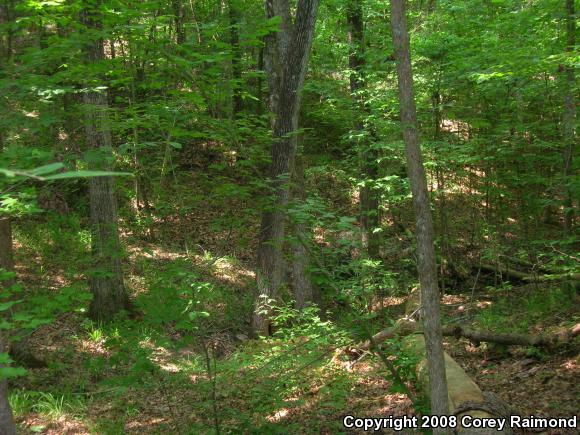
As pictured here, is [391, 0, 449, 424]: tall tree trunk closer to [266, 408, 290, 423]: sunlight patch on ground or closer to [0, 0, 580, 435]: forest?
[0, 0, 580, 435]: forest

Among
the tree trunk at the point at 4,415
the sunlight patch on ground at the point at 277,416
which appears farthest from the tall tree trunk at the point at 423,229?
the tree trunk at the point at 4,415

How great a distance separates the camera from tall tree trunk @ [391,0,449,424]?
4.31 metres

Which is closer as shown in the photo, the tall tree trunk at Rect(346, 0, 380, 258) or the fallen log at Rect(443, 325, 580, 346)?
the fallen log at Rect(443, 325, 580, 346)

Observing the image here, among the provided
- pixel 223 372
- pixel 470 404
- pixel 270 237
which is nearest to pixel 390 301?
pixel 270 237

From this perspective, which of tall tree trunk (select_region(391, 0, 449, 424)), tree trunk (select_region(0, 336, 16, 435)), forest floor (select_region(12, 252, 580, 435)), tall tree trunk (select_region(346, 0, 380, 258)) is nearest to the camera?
tree trunk (select_region(0, 336, 16, 435))

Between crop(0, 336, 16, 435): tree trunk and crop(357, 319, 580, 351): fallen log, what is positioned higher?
crop(0, 336, 16, 435): tree trunk

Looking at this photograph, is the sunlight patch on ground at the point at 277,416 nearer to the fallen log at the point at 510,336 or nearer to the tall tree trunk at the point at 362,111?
the fallen log at the point at 510,336

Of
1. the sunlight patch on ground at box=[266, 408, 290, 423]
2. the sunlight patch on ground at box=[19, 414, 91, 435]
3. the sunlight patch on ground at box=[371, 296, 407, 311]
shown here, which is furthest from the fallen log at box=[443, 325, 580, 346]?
the sunlight patch on ground at box=[19, 414, 91, 435]

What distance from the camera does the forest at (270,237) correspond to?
4.05 m

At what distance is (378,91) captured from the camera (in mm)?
10297

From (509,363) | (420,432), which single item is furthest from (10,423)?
(509,363)

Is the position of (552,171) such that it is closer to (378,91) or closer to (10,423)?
(378,91)

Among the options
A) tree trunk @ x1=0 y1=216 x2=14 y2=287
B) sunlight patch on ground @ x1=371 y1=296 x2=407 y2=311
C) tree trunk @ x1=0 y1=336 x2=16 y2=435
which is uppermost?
tree trunk @ x1=0 y1=216 x2=14 y2=287

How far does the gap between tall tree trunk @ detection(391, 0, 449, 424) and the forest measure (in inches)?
0.8
